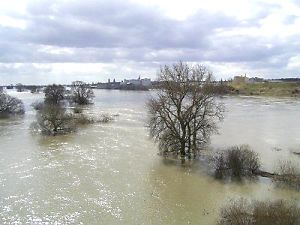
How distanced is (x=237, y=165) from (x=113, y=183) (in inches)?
294

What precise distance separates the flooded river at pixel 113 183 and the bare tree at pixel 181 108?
1.82 metres

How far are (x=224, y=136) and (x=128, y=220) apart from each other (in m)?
21.7

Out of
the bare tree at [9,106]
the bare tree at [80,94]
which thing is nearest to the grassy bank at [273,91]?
the bare tree at [80,94]

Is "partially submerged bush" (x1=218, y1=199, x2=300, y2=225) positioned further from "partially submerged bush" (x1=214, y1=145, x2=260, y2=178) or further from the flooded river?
"partially submerged bush" (x1=214, y1=145, x2=260, y2=178)

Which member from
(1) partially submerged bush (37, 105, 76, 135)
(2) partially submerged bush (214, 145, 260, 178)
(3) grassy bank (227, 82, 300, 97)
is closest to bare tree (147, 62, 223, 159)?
(2) partially submerged bush (214, 145, 260, 178)

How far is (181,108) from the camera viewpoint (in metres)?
30.0

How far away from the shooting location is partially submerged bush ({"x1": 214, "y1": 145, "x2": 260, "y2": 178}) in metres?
24.2

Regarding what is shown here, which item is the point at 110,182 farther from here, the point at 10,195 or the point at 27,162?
the point at 27,162

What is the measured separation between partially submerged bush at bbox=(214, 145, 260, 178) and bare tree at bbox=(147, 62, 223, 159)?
14.8 ft

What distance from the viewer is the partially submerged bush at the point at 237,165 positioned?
24188 mm

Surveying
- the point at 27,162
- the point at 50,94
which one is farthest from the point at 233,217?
the point at 50,94

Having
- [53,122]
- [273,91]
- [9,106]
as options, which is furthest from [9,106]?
[273,91]

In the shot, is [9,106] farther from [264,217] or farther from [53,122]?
[264,217]

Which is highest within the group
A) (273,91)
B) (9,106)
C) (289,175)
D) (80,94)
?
(80,94)
